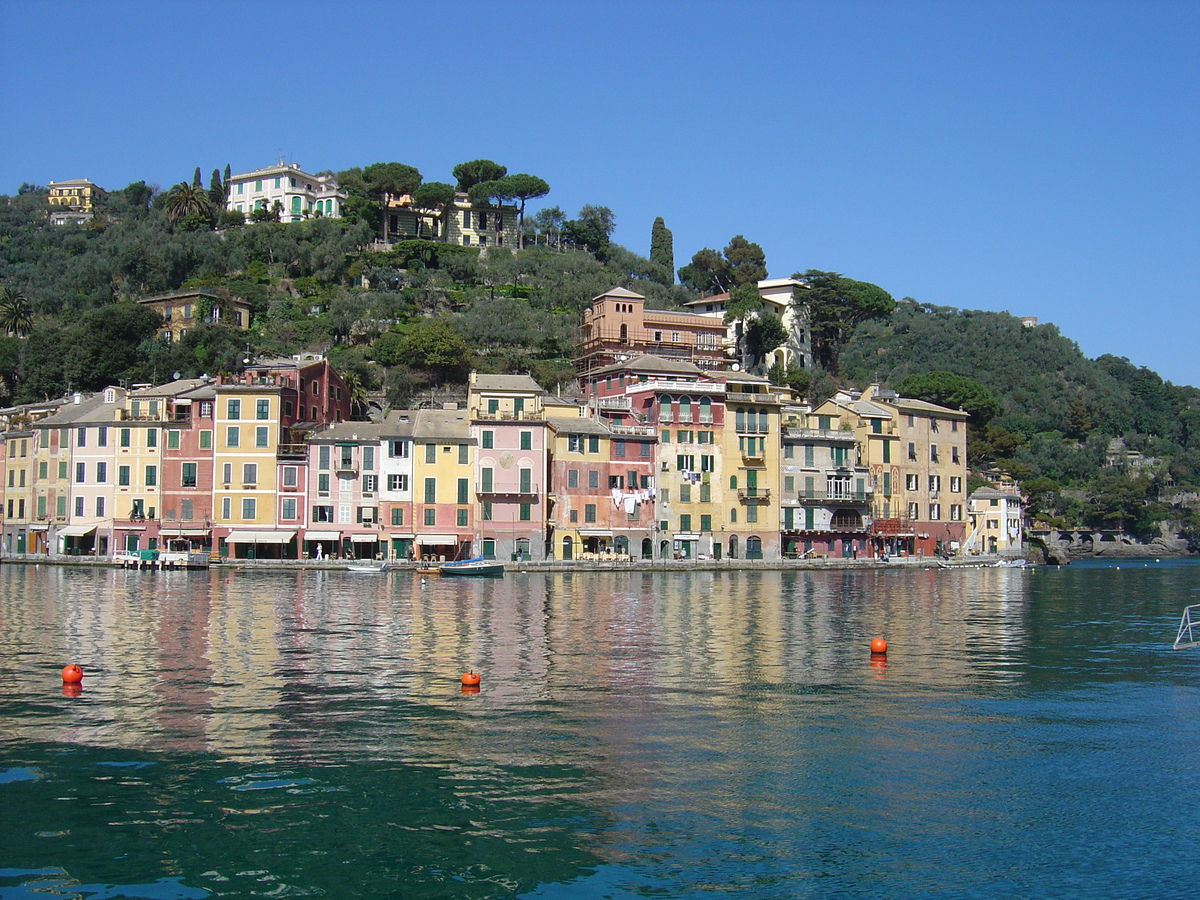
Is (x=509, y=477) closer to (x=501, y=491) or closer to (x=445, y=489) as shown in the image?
(x=501, y=491)

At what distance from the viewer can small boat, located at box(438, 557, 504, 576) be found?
62.9m

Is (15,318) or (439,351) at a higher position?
(15,318)

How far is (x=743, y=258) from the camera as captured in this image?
128 m

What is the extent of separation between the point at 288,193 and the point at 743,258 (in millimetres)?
50641

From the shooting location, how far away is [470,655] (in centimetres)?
3008

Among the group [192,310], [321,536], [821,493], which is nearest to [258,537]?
[321,536]

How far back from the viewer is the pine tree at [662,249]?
125750 millimetres

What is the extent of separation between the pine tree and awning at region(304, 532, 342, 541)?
211 feet

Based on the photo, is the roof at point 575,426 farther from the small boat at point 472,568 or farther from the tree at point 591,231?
the tree at point 591,231

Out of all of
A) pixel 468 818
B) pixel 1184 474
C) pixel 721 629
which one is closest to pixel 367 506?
pixel 721 629

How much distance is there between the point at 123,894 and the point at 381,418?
225 ft

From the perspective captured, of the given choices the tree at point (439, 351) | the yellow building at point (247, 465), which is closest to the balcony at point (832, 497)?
the tree at point (439, 351)

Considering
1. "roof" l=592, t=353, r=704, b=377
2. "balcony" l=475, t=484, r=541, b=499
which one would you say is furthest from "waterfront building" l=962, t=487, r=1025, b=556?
"balcony" l=475, t=484, r=541, b=499

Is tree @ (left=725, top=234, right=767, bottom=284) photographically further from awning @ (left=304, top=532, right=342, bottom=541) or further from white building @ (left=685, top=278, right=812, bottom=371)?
awning @ (left=304, top=532, right=342, bottom=541)
